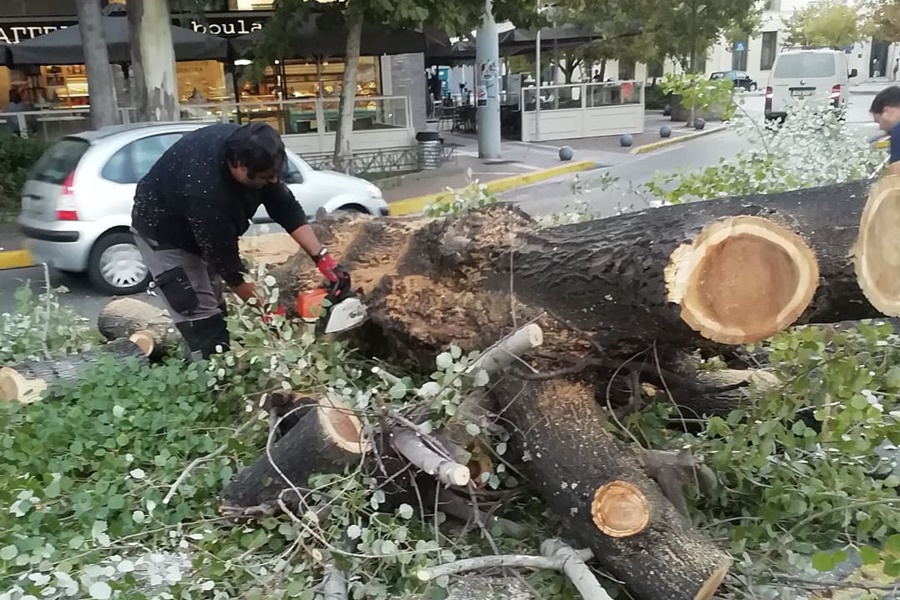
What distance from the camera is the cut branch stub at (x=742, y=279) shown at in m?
2.43

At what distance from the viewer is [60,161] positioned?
754 centimetres

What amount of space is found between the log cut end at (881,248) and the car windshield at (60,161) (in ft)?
22.5

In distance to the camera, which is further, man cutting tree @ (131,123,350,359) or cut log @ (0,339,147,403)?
cut log @ (0,339,147,403)

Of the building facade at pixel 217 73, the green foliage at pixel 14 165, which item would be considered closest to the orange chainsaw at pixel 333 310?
the green foliage at pixel 14 165

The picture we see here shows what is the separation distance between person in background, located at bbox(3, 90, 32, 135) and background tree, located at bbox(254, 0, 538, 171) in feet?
13.6

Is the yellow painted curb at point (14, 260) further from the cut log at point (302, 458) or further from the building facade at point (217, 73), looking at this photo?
the building facade at point (217, 73)

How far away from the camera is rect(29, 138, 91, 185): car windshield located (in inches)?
291

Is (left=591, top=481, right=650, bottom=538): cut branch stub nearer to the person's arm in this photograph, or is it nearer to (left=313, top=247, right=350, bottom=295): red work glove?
(left=313, top=247, right=350, bottom=295): red work glove

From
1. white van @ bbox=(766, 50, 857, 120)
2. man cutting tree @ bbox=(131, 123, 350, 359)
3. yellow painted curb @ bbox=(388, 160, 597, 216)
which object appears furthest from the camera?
white van @ bbox=(766, 50, 857, 120)

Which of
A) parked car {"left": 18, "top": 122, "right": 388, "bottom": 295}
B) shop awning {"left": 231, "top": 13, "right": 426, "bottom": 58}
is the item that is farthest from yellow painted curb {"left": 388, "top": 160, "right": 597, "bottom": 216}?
parked car {"left": 18, "top": 122, "right": 388, "bottom": 295}

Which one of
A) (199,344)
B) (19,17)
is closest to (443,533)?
(199,344)

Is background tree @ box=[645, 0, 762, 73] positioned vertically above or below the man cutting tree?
above

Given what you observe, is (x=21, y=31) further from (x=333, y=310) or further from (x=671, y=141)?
(x=333, y=310)

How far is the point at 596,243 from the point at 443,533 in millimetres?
1242
